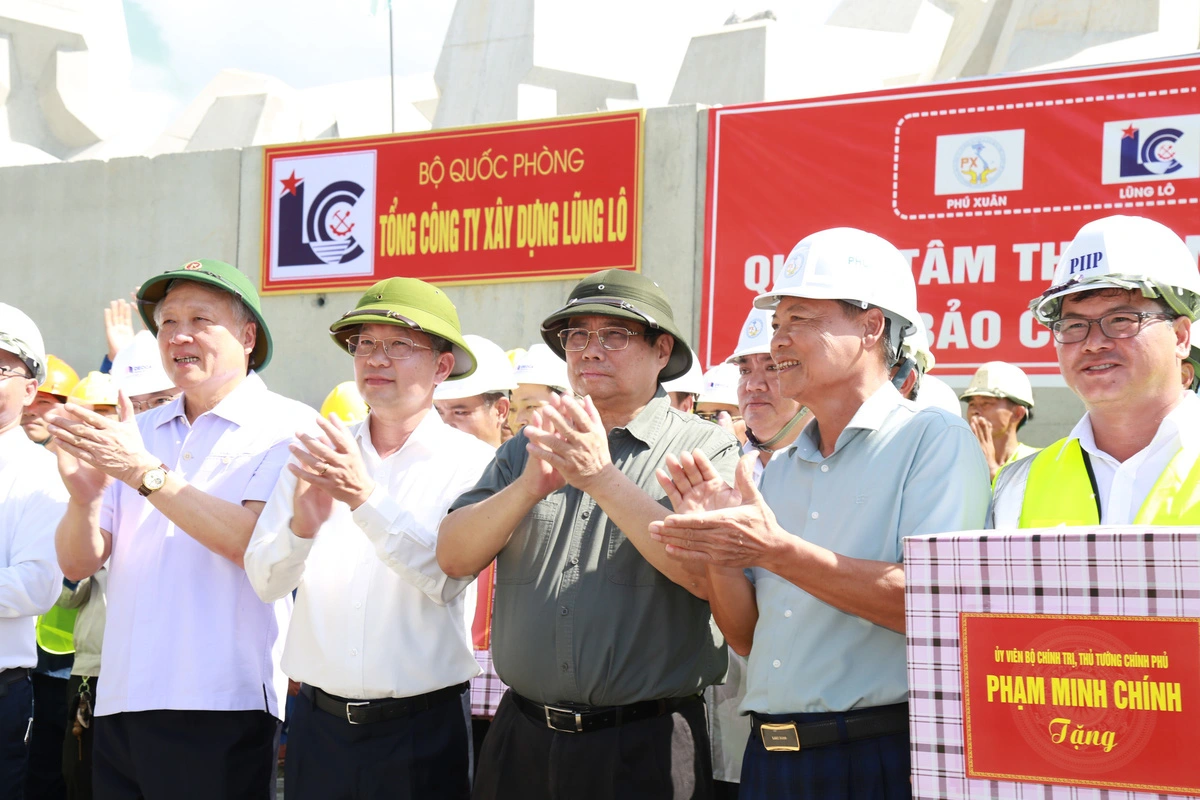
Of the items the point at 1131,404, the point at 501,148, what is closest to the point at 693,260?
the point at 501,148

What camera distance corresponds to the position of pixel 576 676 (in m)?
3.08

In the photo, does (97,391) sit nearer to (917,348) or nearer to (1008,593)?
(917,348)

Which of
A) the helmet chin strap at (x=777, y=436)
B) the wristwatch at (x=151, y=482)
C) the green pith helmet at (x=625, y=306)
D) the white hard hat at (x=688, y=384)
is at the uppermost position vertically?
the white hard hat at (x=688, y=384)

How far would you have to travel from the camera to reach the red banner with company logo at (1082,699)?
6.40 ft

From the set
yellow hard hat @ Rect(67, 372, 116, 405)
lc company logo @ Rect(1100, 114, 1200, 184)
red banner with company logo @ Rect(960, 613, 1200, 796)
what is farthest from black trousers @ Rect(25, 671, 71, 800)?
lc company logo @ Rect(1100, 114, 1200, 184)

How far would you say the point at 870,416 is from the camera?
281 cm

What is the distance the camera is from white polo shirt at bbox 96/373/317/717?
11.4 feet

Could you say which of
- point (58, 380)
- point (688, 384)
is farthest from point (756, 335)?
point (58, 380)

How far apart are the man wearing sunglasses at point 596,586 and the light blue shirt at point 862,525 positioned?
0.32 metres

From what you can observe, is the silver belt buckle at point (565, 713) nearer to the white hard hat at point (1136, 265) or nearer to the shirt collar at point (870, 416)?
the shirt collar at point (870, 416)

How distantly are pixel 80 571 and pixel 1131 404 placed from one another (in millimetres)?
2920

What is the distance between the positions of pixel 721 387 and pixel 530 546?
314 cm

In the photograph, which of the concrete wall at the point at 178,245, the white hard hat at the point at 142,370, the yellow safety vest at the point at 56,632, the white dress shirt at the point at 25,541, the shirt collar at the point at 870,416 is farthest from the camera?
the concrete wall at the point at 178,245

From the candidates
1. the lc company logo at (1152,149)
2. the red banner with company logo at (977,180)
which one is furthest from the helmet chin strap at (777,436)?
the lc company logo at (1152,149)
